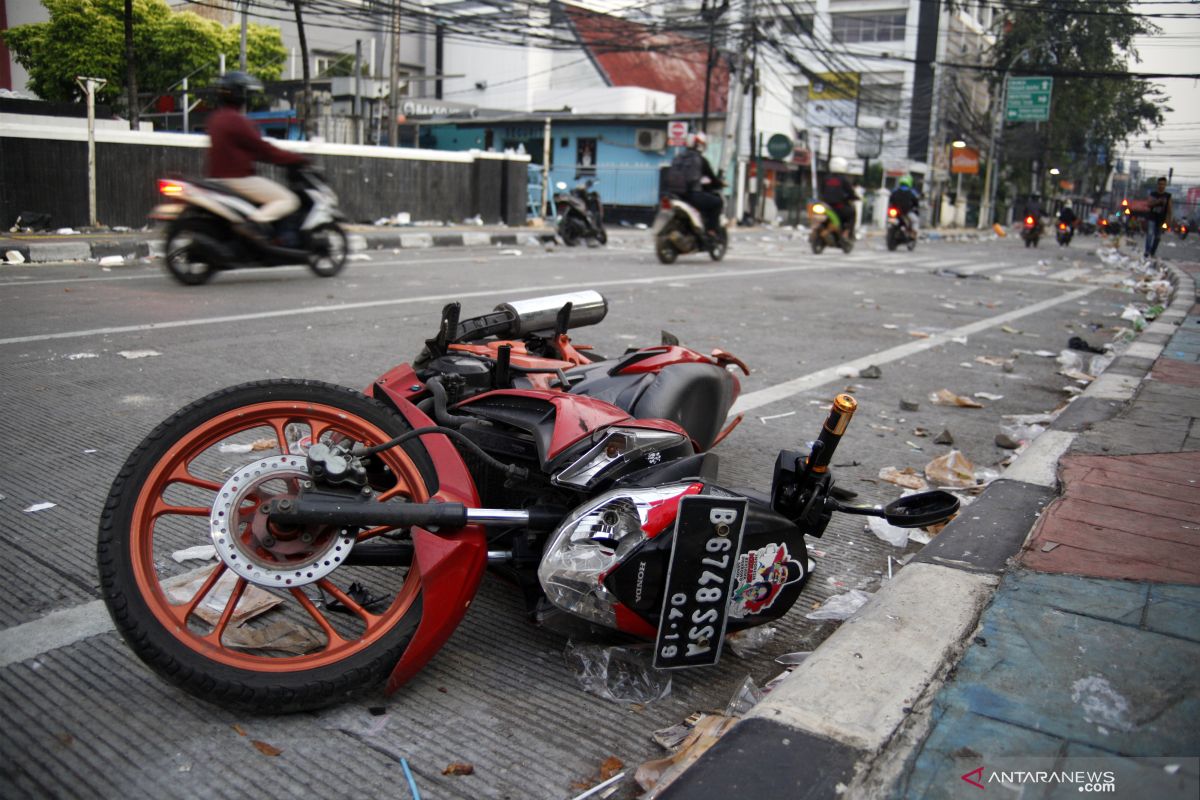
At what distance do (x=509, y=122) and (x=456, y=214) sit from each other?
1467cm

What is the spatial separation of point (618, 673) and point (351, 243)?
12544 mm

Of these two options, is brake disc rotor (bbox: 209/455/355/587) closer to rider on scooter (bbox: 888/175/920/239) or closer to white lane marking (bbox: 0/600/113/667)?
white lane marking (bbox: 0/600/113/667)

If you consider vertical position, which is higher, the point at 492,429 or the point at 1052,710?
the point at 492,429

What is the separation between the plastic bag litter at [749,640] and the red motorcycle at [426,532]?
0.26 m

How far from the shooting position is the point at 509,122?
32844 mm

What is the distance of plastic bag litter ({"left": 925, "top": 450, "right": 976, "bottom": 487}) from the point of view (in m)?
3.97

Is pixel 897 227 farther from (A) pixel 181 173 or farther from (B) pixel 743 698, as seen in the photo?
(B) pixel 743 698

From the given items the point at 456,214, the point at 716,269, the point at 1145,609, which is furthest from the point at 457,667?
the point at 456,214

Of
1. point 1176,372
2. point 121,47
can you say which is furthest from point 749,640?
point 121,47

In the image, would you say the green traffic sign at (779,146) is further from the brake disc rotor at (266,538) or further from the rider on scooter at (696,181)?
the brake disc rotor at (266,538)

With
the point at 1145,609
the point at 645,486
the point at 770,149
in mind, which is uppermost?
the point at 770,149

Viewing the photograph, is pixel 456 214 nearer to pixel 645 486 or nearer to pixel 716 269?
pixel 716 269

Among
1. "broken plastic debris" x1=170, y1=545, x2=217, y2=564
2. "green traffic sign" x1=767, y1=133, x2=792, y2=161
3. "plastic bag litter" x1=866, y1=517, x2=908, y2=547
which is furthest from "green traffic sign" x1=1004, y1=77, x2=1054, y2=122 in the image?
"broken plastic debris" x1=170, y1=545, x2=217, y2=564

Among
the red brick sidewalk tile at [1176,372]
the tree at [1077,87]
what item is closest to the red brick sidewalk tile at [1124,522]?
the red brick sidewalk tile at [1176,372]
